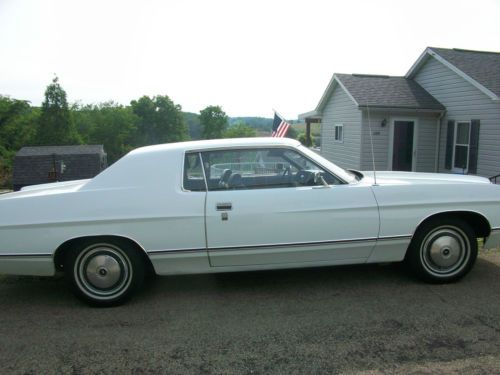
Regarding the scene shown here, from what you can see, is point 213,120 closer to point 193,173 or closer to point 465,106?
point 465,106

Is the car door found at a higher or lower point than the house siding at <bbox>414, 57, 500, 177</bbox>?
lower

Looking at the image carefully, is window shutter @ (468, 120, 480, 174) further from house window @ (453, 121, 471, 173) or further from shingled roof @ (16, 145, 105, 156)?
shingled roof @ (16, 145, 105, 156)

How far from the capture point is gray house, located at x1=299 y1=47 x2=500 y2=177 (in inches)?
467

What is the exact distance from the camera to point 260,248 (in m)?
3.99

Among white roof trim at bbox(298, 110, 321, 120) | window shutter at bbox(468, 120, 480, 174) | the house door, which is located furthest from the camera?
white roof trim at bbox(298, 110, 321, 120)

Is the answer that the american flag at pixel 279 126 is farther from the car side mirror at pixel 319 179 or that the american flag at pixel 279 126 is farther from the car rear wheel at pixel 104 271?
the car rear wheel at pixel 104 271

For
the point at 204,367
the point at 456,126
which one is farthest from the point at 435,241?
the point at 456,126

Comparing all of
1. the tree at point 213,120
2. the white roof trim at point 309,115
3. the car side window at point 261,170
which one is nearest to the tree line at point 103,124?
the tree at point 213,120

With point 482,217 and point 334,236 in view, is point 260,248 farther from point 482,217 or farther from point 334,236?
point 482,217

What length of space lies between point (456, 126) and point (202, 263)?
11512mm

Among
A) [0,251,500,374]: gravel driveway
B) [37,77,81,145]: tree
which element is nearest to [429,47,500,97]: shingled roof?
[0,251,500,374]: gravel driveway

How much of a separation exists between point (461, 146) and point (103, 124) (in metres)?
39.8

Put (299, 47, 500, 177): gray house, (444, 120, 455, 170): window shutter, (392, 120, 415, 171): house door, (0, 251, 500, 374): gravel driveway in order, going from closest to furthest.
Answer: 1. (0, 251, 500, 374): gravel driveway
2. (299, 47, 500, 177): gray house
3. (444, 120, 455, 170): window shutter
4. (392, 120, 415, 171): house door

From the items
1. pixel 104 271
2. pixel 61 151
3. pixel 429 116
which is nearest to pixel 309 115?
pixel 429 116
